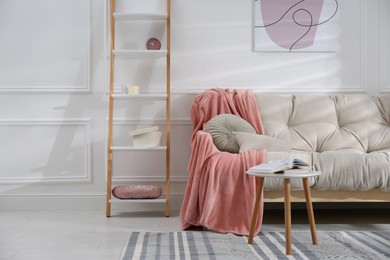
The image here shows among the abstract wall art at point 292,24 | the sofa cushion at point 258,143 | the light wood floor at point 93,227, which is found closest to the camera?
the light wood floor at point 93,227

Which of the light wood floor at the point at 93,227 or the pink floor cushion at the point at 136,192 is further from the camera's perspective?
the pink floor cushion at the point at 136,192

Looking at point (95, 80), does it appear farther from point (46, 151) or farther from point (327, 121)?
point (327, 121)

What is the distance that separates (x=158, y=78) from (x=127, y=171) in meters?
0.73

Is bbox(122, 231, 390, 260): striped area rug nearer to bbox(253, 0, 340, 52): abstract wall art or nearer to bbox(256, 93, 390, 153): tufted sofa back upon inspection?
bbox(256, 93, 390, 153): tufted sofa back

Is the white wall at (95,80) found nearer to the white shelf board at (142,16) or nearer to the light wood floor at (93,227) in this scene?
the white shelf board at (142,16)

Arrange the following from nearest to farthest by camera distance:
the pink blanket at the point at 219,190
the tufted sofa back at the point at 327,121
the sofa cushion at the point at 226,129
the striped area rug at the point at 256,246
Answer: the striped area rug at the point at 256,246, the pink blanket at the point at 219,190, the sofa cushion at the point at 226,129, the tufted sofa back at the point at 327,121

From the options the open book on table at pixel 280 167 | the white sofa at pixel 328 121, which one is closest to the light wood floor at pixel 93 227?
the white sofa at pixel 328 121

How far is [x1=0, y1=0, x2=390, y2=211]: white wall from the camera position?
13.6ft

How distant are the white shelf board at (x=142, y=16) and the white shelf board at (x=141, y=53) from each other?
27 centimetres

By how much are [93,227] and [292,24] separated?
83.0 inches

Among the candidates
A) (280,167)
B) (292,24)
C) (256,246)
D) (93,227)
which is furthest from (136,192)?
(292,24)

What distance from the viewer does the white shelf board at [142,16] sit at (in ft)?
13.1

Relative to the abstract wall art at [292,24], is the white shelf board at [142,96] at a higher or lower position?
lower

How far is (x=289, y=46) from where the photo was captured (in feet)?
14.0
